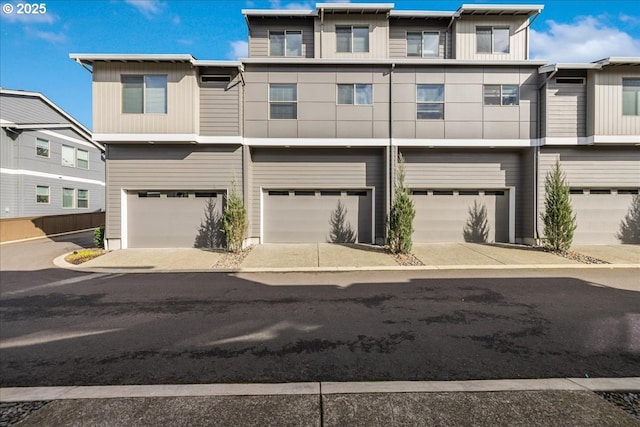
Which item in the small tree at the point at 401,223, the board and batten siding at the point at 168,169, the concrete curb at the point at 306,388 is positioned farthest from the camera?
the board and batten siding at the point at 168,169

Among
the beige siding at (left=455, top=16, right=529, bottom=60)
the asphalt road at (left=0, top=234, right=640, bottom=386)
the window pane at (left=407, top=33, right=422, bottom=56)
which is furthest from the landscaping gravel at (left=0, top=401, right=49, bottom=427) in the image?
the beige siding at (left=455, top=16, right=529, bottom=60)

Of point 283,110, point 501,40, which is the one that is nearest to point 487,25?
point 501,40

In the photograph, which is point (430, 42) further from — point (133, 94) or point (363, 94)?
point (133, 94)

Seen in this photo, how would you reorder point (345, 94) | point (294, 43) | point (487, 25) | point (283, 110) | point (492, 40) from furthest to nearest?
point (294, 43) < point (492, 40) < point (487, 25) < point (345, 94) < point (283, 110)

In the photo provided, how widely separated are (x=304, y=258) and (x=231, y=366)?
21.3 feet

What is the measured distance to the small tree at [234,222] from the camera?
1088 cm

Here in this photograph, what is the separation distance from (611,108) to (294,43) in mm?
14176

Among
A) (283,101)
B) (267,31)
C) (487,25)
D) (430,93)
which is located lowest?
(283,101)

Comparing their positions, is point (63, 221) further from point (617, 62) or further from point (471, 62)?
point (617, 62)

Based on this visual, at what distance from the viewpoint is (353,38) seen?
14.0m

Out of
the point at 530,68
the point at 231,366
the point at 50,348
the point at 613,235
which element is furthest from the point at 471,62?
the point at 50,348

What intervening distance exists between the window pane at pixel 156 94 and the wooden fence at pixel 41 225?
10809 mm

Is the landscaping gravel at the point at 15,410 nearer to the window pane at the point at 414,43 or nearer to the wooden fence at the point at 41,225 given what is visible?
the window pane at the point at 414,43

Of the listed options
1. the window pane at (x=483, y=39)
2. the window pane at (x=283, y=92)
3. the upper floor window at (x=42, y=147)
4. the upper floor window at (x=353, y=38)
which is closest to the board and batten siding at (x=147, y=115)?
the window pane at (x=283, y=92)
